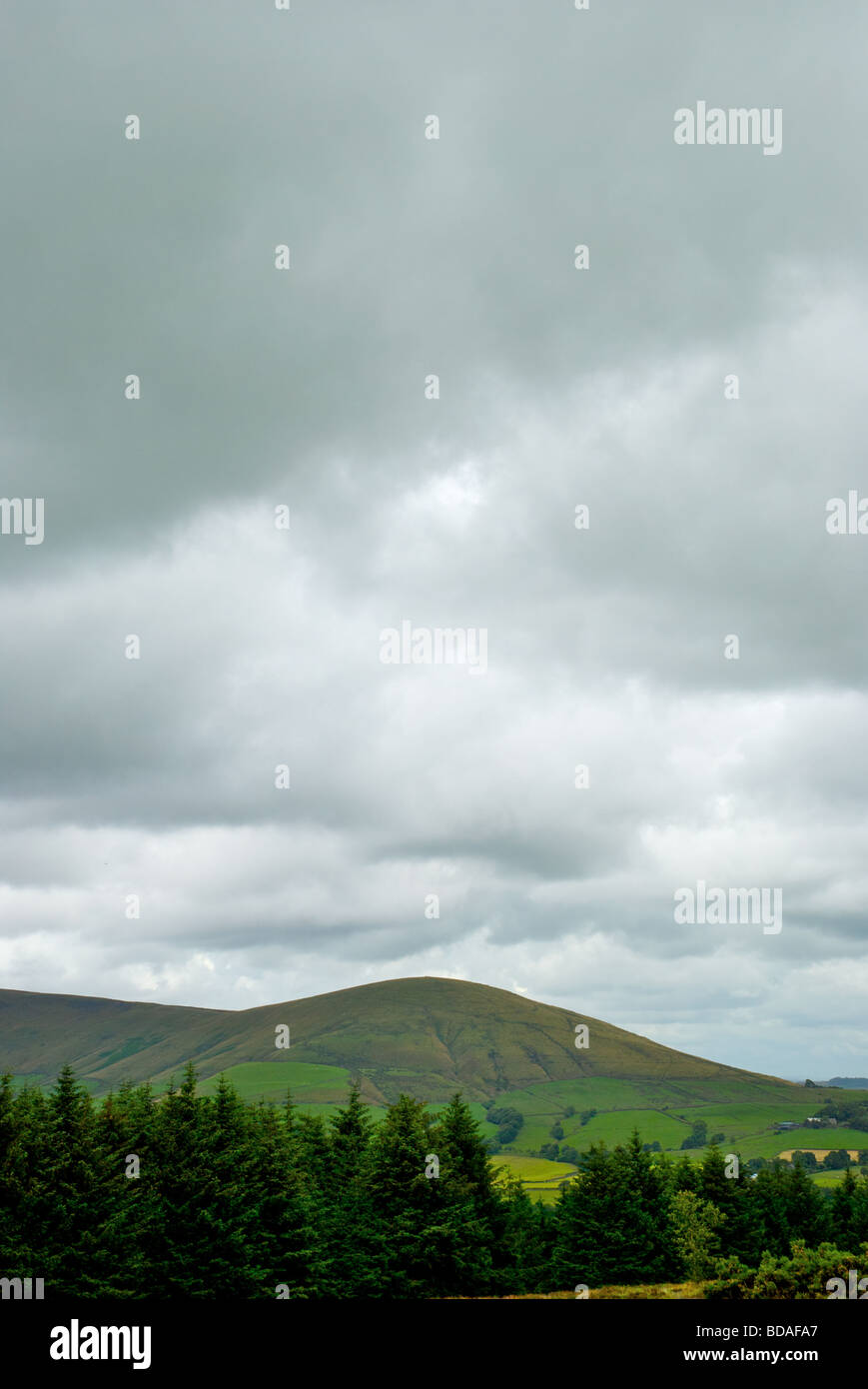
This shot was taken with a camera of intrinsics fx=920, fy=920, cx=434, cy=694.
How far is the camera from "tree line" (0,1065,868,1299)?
4953 centimetres

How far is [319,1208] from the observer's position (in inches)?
2363

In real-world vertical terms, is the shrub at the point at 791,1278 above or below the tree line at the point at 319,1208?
above

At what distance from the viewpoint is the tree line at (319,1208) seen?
49.5 m

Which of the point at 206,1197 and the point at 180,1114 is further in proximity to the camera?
the point at 180,1114

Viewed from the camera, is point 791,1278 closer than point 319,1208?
Yes

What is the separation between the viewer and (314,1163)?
70562mm

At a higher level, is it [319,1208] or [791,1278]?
[791,1278]

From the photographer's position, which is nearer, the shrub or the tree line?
the shrub

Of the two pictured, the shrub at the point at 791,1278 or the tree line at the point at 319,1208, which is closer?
the shrub at the point at 791,1278
